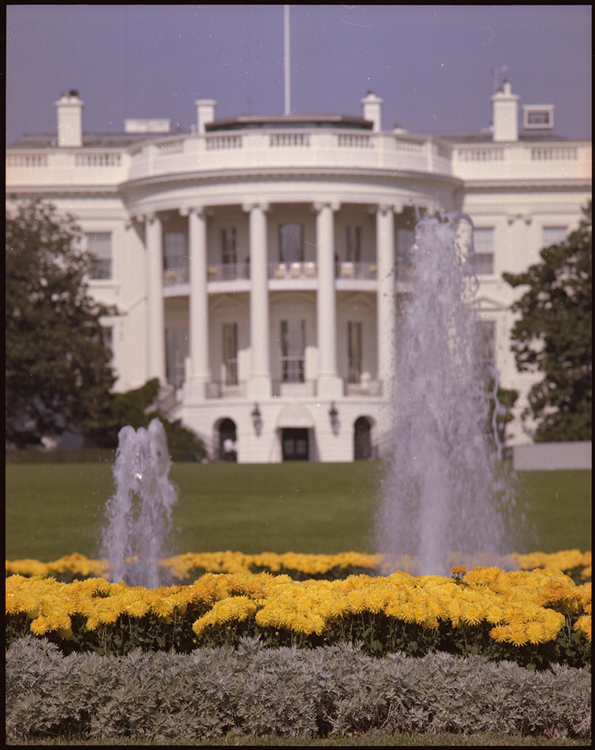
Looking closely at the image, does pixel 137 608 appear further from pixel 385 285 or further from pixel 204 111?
pixel 204 111

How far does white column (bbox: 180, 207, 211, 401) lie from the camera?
46156mm

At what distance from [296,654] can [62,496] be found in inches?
595

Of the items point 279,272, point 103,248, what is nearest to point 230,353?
point 279,272

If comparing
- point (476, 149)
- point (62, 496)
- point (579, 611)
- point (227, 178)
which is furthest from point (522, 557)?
point (476, 149)

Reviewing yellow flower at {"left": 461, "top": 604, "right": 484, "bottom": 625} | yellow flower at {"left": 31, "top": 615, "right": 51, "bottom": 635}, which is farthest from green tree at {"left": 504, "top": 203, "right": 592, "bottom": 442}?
yellow flower at {"left": 31, "top": 615, "right": 51, "bottom": 635}

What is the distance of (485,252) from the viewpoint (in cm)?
5069

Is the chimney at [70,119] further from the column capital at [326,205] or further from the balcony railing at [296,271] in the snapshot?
the column capital at [326,205]

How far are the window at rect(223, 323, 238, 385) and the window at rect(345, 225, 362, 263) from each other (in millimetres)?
5062

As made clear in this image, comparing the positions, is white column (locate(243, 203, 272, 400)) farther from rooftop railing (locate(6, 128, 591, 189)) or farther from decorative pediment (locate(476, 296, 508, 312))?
decorative pediment (locate(476, 296, 508, 312))

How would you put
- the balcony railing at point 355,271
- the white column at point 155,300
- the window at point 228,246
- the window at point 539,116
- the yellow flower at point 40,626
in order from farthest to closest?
the window at point 539,116
the window at point 228,246
the balcony railing at point 355,271
the white column at point 155,300
the yellow flower at point 40,626

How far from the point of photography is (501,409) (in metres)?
35.6

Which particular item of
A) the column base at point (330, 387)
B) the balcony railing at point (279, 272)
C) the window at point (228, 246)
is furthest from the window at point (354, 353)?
the window at point (228, 246)

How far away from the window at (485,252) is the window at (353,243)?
4.56 m

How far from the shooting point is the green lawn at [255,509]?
60.4 ft
